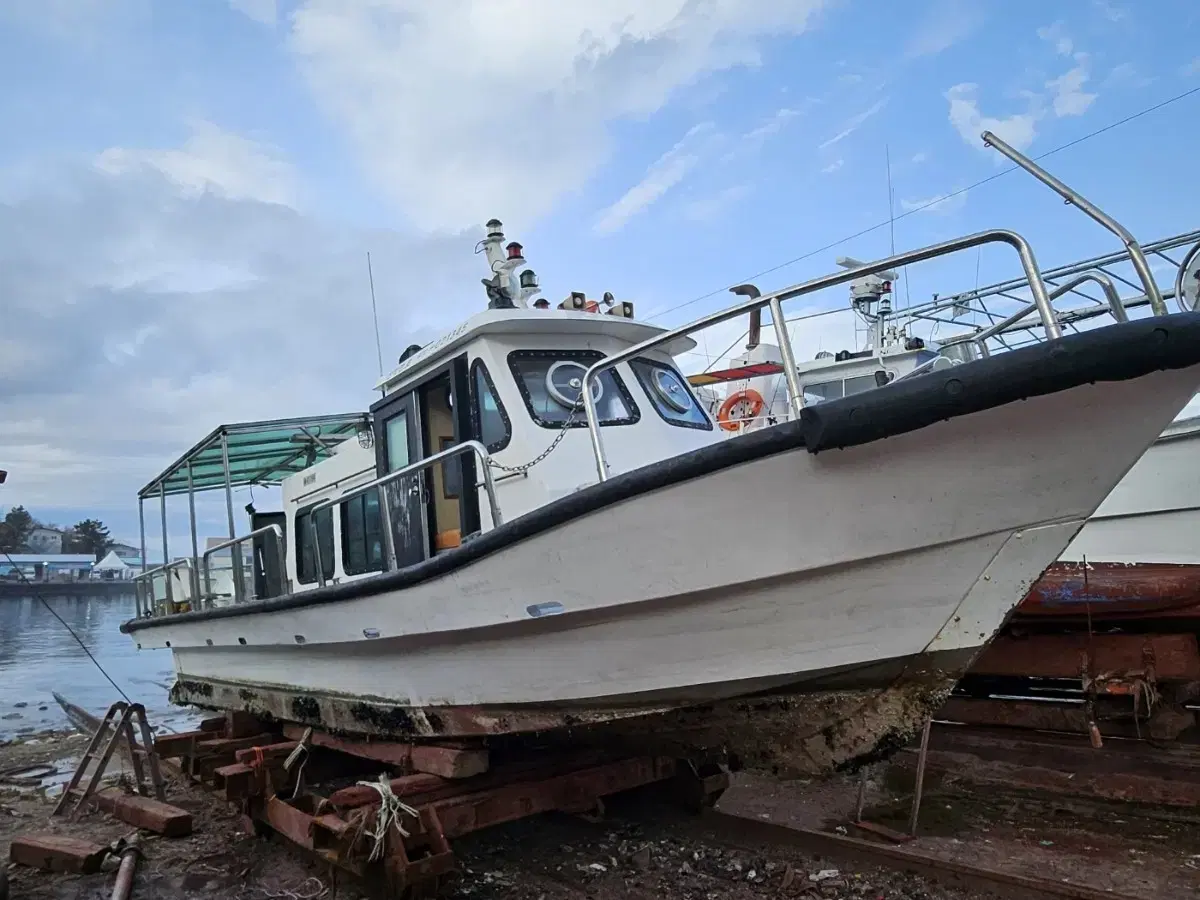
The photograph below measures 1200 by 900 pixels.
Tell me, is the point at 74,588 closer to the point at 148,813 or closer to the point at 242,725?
the point at 242,725

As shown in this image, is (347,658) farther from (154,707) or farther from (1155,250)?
(154,707)

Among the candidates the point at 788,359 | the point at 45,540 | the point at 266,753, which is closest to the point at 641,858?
the point at 266,753

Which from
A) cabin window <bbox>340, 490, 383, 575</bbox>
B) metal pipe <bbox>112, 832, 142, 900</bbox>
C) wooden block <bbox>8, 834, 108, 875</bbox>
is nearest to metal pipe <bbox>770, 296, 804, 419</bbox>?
cabin window <bbox>340, 490, 383, 575</bbox>

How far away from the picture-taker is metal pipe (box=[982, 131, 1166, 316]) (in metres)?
2.48

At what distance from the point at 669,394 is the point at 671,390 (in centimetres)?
7

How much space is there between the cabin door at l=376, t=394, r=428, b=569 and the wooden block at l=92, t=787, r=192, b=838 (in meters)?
2.18

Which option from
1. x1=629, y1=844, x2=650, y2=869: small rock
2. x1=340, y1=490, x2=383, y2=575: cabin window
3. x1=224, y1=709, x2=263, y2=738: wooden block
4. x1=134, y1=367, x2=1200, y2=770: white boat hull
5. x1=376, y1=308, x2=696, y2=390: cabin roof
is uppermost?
x1=376, y1=308, x2=696, y2=390: cabin roof

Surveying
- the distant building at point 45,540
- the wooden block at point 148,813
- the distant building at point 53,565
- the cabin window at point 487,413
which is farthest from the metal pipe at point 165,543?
the distant building at point 45,540

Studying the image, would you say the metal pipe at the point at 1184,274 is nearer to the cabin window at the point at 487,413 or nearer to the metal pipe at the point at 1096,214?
the metal pipe at the point at 1096,214

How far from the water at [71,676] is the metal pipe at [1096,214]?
11.4 m

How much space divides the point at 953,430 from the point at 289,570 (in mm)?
5270

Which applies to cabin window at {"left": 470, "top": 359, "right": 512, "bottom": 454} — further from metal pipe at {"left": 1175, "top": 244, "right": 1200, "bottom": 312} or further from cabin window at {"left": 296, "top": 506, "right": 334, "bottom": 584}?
metal pipe at {"left": 1175, "top": 244, "right": 1200, "bottom": 312}

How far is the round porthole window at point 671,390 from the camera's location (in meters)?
4.96

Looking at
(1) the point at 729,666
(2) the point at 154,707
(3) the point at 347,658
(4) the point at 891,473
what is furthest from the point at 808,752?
(2) the point at 154,707
